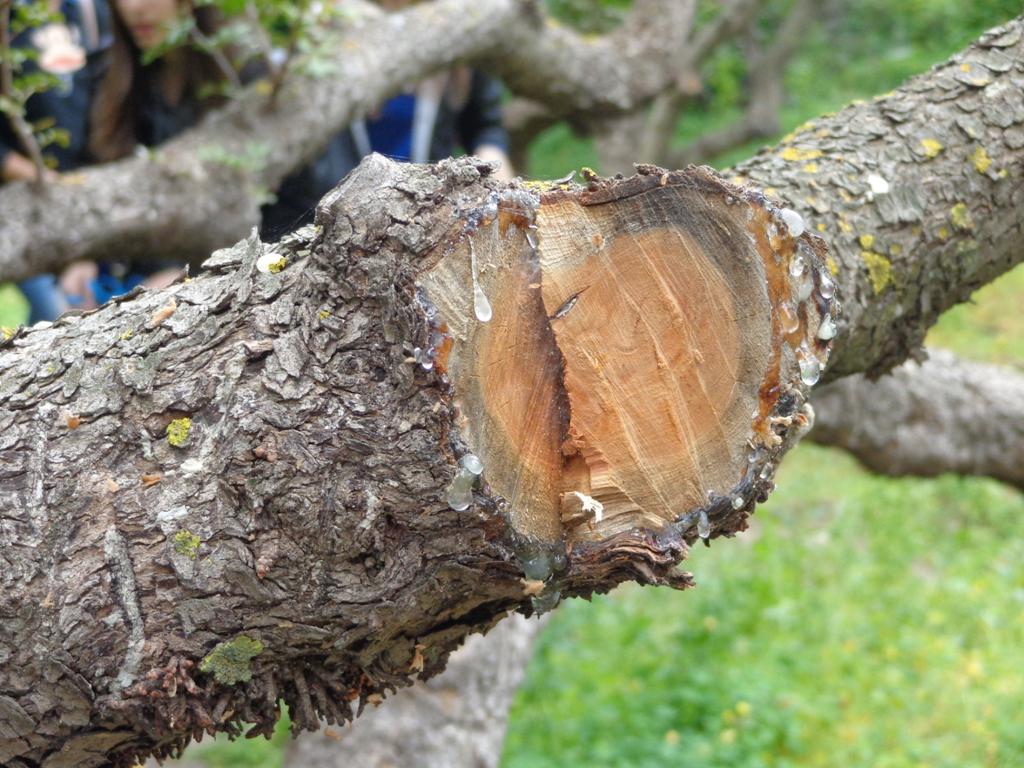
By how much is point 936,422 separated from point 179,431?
11.5ft

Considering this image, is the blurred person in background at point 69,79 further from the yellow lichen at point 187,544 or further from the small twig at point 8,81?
the yellow lichen at point 187,544

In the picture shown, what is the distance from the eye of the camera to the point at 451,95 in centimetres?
442

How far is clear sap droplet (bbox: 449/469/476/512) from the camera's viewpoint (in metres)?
1.26

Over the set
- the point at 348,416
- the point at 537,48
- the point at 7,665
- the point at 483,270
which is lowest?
the point at 537,48

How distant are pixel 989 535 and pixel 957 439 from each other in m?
2.22

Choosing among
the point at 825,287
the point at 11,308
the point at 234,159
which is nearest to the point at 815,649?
the point at 234,159

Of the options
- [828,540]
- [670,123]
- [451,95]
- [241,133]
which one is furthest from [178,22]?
[828,540]

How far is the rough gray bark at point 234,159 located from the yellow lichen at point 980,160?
2.32m

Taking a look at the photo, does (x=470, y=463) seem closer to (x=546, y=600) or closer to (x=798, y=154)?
(x=546, y=600)

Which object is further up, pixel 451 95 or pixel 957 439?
pixel 451 95

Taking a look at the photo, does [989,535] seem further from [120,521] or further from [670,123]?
[120,521]

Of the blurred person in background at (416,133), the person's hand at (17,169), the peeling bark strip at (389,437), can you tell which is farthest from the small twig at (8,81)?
the peeling bark strip at (389,437)

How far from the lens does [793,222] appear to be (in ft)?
4.53

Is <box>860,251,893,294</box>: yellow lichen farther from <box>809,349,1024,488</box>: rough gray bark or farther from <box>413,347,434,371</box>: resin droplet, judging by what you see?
<box>809,349,1024,488</box>: rough gray bark
